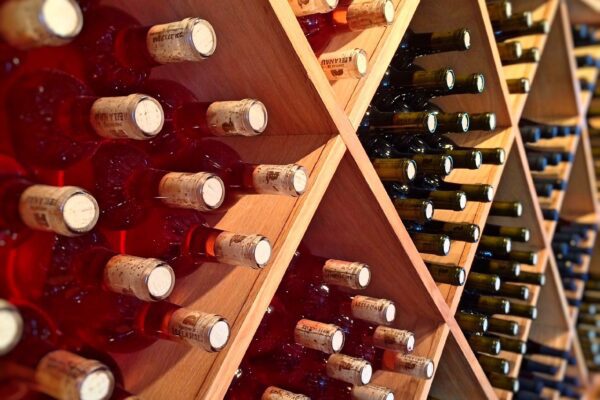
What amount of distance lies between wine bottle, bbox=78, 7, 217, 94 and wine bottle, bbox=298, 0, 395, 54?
251mm

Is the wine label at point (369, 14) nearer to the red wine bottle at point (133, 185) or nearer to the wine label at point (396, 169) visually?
→ the wine label at point (396, 169)

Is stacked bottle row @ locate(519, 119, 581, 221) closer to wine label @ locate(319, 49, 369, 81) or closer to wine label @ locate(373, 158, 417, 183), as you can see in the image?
wine label @ locate(373, 158, 417, 183)

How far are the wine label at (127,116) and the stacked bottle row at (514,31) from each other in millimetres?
802

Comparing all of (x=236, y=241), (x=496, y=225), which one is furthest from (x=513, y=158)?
(x=236, y=241)

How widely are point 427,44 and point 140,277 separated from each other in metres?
0.61

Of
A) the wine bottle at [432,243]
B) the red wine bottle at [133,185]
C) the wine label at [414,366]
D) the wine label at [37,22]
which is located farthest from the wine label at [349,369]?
the wine label at [37,22]

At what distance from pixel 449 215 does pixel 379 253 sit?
235 millimetres

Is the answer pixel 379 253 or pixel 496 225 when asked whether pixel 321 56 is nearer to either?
pixel 379 253

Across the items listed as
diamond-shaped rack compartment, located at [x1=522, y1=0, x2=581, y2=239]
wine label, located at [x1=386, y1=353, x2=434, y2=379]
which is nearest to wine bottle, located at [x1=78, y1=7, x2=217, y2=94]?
wine label, located at [x1=386, y1=353, x2=434, y2=379]

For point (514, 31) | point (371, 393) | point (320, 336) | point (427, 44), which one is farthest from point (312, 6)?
point (514, 31)

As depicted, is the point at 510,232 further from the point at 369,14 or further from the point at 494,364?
the point at 369,14

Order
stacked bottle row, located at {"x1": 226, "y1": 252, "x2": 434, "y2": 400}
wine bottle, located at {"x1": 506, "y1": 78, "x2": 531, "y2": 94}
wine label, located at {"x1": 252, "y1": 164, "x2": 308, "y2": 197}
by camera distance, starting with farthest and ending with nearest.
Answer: wine bottle, located at {"x1": 506, "y1": 78, "x2": 531, "y2": 94}, stacked bottle row, located at {"x1": 226, "y1": 252, "x2": 434, "y2": 400}, wine label, located at {"x1": 252, "y1": 164, "x2": 308, "y2": 197}

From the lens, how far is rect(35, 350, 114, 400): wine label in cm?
42

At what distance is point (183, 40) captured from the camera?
507 mm
